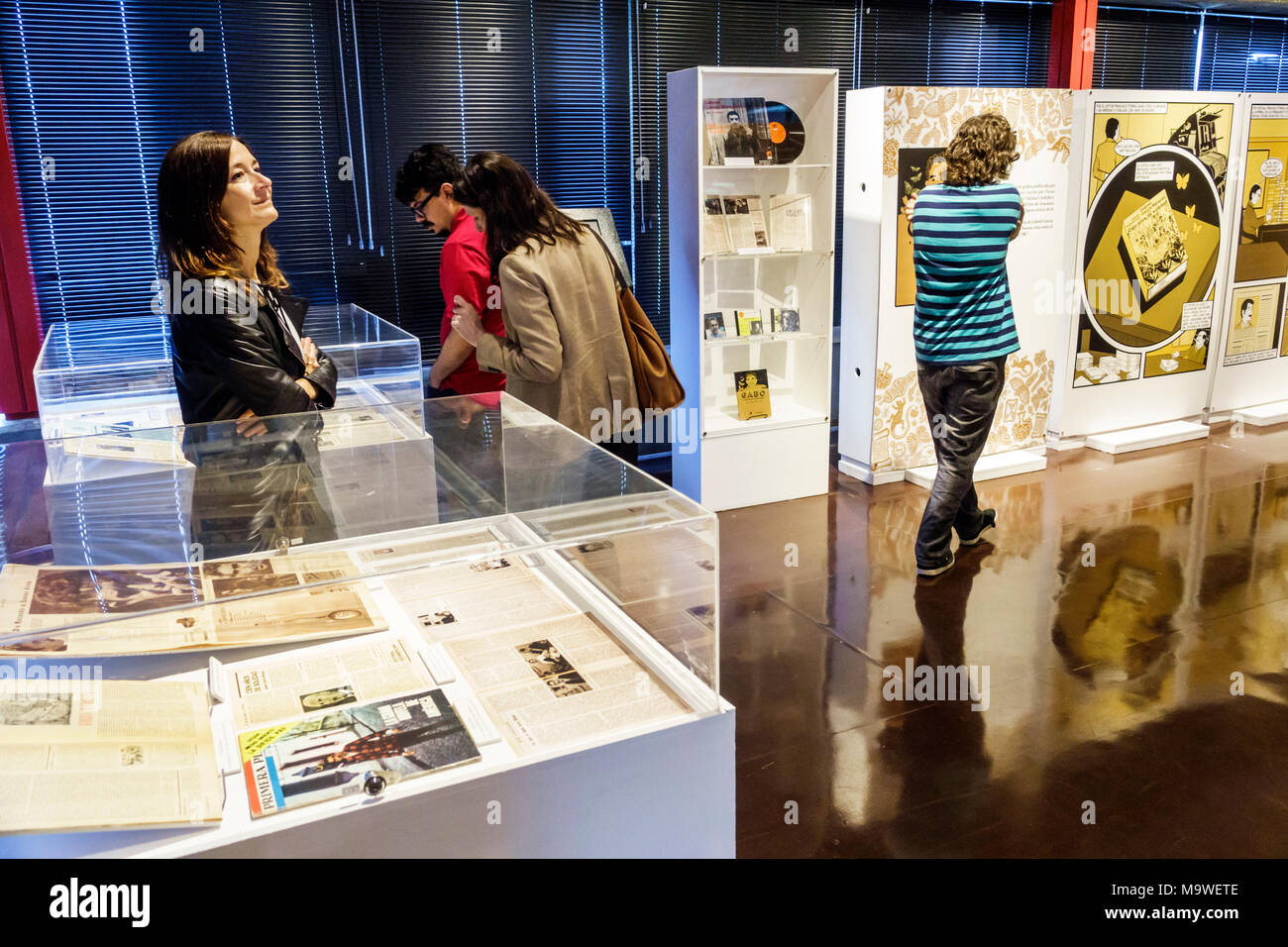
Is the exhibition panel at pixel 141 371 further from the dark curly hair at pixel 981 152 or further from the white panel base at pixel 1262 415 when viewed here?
the white panel base at pixel 1262 415

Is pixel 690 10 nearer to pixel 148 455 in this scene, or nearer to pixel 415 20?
pixel 415 20

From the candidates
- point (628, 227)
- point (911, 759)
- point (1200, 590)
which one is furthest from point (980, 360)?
point (628, 227)

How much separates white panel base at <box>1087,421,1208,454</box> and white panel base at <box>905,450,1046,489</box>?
566mm

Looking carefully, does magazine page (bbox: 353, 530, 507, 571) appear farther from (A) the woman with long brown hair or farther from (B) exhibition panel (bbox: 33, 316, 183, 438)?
(B) exhibition panel (bbox: 33, 316, 183, 438)

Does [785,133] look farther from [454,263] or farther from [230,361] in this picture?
[230,361]

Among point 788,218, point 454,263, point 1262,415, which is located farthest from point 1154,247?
point 454,263

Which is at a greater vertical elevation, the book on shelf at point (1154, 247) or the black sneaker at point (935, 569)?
the book on shelf at point (1154, 247)

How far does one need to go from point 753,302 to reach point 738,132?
0.91 metres

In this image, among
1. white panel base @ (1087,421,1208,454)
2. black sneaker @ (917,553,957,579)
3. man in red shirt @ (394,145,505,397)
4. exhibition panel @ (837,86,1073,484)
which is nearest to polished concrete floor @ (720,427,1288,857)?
black sneaker @ (917,553,957,579)

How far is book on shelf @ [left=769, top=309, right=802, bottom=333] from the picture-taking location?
5.57 m

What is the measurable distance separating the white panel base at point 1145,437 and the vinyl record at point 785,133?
2793 millimetres

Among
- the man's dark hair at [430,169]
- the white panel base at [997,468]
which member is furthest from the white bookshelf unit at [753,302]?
the man's dark hair at [430,169]

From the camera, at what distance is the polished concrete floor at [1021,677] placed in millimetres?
2747
